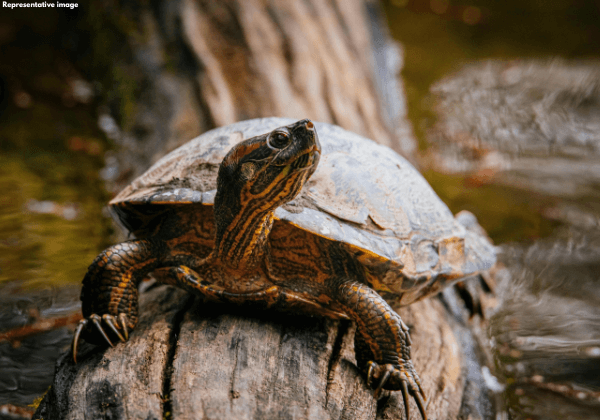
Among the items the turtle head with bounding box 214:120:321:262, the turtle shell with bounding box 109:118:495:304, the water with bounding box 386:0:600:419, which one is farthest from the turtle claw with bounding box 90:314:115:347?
the water with bounding box 386:0:600:419

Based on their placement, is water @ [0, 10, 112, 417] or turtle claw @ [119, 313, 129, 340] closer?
turtle claw @ [119, 313, 129, 340]

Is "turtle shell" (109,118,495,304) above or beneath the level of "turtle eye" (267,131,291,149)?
beneath

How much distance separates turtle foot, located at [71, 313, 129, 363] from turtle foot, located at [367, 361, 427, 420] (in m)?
1.05

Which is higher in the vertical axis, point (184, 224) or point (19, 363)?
point (184, 224)

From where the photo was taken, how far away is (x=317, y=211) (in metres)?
1.84

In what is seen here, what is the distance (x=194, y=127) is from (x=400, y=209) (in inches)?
79.9

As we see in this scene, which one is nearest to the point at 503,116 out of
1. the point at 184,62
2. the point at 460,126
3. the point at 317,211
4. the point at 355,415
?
the point at 460,126

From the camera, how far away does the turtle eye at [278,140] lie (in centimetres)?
157

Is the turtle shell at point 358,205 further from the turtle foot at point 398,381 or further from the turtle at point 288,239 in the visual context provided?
the turtle foot at point 398,381

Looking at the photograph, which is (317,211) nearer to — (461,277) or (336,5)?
Result: (461,277)

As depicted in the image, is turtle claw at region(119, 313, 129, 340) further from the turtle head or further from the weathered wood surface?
the turtle head

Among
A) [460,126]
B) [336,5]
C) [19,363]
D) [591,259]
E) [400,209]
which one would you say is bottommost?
[591,259]

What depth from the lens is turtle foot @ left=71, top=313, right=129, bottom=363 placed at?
1.78 metres

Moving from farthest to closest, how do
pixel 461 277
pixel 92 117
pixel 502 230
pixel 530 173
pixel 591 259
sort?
pixel 92 117
pixel 530 173
pixel 502 230
pixel 591 259
pixel 461 277
